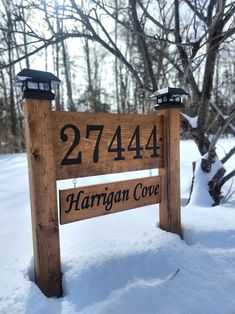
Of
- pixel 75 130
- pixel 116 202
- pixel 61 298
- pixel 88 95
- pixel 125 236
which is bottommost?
pixel 61 298

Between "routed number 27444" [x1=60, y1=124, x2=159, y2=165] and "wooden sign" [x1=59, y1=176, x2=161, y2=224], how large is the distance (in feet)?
0.63

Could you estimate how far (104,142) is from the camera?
1.95 meters

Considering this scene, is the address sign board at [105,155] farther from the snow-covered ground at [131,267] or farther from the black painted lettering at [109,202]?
the snow-covered ground at [131,267]

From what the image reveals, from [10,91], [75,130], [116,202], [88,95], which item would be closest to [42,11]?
[75,130]

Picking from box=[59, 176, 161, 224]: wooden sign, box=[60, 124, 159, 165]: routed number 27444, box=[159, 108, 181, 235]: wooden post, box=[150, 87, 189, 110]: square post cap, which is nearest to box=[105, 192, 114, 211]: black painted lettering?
box=[59, 176, 161, 224]: wooden sign

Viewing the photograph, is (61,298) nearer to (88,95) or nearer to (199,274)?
(199,274)

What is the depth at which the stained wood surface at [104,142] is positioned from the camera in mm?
1768

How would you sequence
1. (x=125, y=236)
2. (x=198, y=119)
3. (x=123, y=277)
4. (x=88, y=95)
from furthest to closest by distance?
(x=88, y=95), (x=198, y=119), (x=125, y=236), (x=123, y=277)

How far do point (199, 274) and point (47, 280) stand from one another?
96cm

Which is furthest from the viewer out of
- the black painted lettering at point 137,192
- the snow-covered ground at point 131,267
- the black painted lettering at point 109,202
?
the black painted lettering at point 137,192

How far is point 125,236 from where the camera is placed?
7.14 ft

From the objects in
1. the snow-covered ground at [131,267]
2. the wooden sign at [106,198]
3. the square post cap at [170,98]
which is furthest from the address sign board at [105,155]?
the snow-covered ground at [131,267]

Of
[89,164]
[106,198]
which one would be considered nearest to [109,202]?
[106,198]

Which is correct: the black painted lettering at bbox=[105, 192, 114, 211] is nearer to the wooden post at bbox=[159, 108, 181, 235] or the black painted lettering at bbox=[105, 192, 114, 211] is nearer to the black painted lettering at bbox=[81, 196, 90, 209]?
the black painted lettering at bbox=[81, 196, 90, 209]
